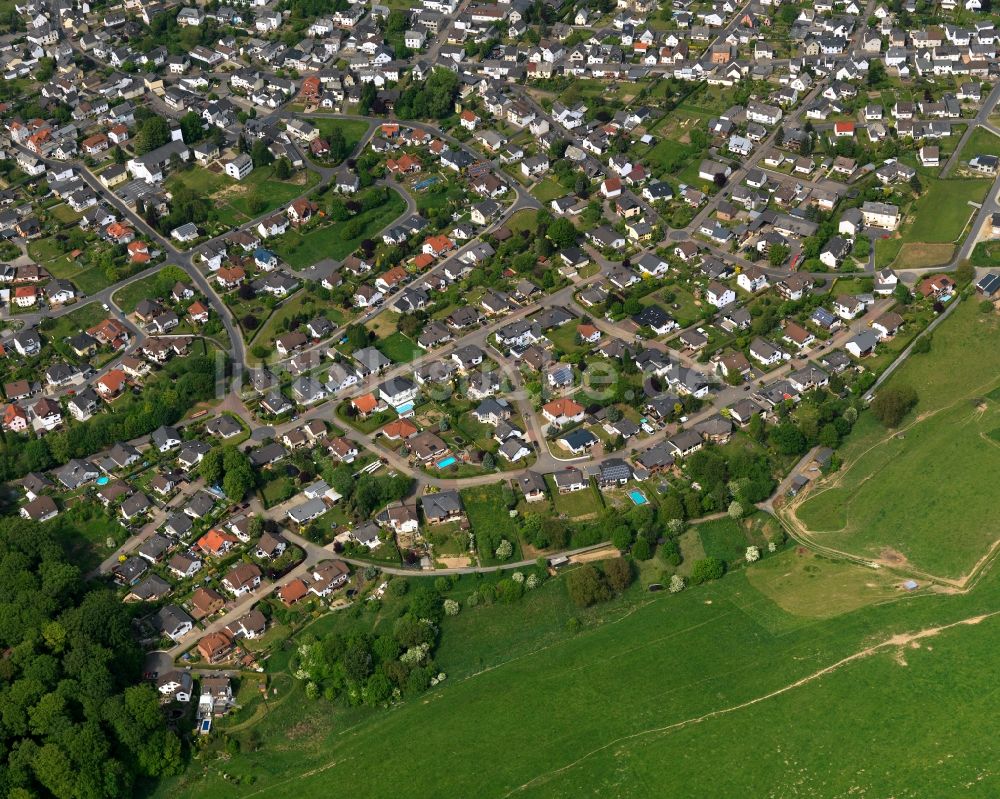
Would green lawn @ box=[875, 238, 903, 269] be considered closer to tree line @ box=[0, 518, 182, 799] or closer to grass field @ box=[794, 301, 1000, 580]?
grass field @ box=[794, 301, 1000, 580]

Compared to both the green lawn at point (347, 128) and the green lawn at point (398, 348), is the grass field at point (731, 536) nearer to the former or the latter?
the green lawn at point (398, 348)

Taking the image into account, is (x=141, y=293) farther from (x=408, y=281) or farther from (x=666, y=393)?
(x=666, y=393)

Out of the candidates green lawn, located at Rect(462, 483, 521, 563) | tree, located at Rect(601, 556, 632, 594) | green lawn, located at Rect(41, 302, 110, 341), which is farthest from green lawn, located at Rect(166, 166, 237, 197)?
tree, located at Rect(601, 556, 632, 594)

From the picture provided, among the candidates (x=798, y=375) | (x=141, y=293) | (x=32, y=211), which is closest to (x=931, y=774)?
(x=798, y=375)

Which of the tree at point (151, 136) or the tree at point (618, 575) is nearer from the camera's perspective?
the tree at point (618, 575)

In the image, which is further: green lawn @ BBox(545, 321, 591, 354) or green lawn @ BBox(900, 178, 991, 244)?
green lawn @ BBox(900, 178, 991, 244)

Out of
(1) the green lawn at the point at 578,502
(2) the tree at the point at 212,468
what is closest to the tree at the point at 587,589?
(1) the green lawn at the point at 578,502
